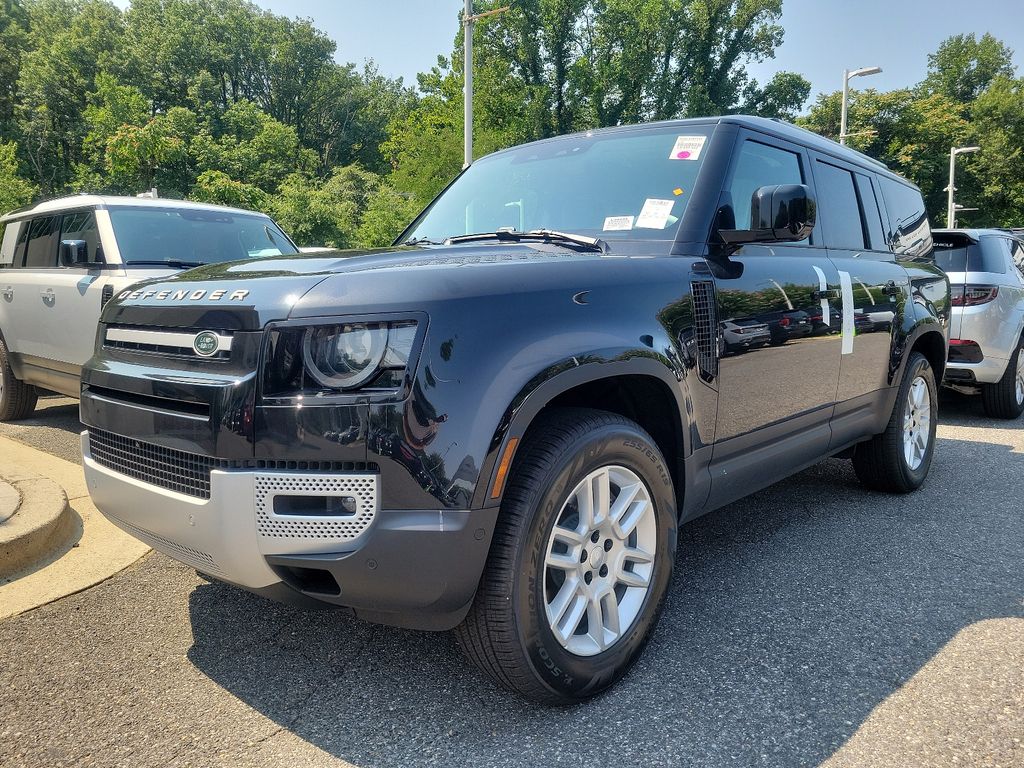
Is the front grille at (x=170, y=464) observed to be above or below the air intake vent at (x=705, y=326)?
below

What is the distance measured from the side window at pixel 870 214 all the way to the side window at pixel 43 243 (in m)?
5.87

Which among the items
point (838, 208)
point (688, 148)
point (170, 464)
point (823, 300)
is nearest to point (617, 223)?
point (688, 148)

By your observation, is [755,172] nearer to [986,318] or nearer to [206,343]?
[206,343]

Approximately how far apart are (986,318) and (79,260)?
24.5 ft

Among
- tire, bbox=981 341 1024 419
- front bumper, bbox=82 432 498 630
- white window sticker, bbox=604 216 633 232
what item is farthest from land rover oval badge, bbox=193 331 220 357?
tire, bbox=981 341 1024 419

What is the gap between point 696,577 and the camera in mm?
3227

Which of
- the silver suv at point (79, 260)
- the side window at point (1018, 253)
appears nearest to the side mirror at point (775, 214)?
the silver suv at point (79, 260)

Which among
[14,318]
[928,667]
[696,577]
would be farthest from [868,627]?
[14,318]

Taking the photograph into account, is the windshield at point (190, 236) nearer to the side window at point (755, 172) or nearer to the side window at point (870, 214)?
the side window at point (755, 172)

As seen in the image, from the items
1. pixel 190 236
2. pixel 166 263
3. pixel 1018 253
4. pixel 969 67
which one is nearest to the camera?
pixel 166 263

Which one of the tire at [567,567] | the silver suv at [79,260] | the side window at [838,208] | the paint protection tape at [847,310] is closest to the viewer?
the tire at [567,567]

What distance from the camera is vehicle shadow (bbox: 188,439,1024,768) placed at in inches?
81.3

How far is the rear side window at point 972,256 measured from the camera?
6.83 m

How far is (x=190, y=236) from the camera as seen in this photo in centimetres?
586
